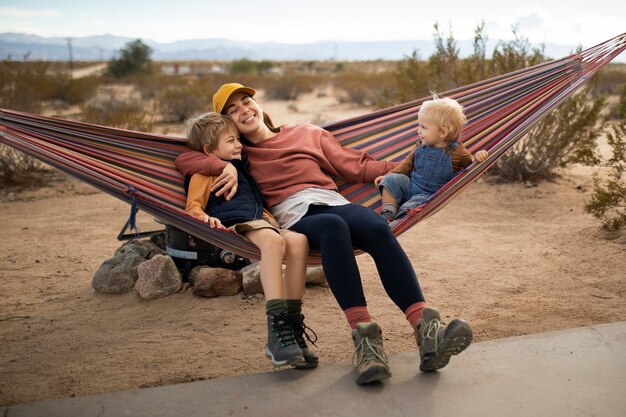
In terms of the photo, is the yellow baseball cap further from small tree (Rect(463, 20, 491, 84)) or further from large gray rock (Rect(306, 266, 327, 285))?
small tree (Rect(463, 20, 491, 84))

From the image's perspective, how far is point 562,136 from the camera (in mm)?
5668

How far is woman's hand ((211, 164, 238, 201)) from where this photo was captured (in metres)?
2.61

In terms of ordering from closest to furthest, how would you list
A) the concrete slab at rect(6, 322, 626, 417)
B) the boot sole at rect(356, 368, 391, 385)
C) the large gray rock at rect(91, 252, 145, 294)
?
the concrete slab at rect(6, 322, 626, 417) → the boot sole at rect(356, 368, 391, 385) → the large gray rock at rect(91, 252, 145, 294)

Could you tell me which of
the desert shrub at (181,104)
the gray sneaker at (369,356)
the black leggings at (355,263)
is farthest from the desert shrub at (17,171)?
the desert shrub at (181,104)

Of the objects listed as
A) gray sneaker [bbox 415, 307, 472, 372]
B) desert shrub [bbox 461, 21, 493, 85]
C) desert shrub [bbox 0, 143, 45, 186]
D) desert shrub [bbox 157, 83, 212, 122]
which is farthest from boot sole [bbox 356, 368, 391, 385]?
desert shrub [bbox 157, 83, 212, 122]

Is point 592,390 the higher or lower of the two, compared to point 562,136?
lower

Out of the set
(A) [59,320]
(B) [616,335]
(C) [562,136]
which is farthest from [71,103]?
(B) [616,335]

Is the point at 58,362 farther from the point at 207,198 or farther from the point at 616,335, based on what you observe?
the point at 616,335

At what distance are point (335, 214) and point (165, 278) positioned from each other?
1255mm

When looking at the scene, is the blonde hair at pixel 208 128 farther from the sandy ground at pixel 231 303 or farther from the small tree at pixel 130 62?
the small tree at pixel 130 62

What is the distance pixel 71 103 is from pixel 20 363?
1147 centimetres

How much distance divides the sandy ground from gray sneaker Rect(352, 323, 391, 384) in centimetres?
35

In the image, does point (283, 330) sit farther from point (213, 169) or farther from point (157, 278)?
point (157, 278)

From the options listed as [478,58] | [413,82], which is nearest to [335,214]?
[478,58]
